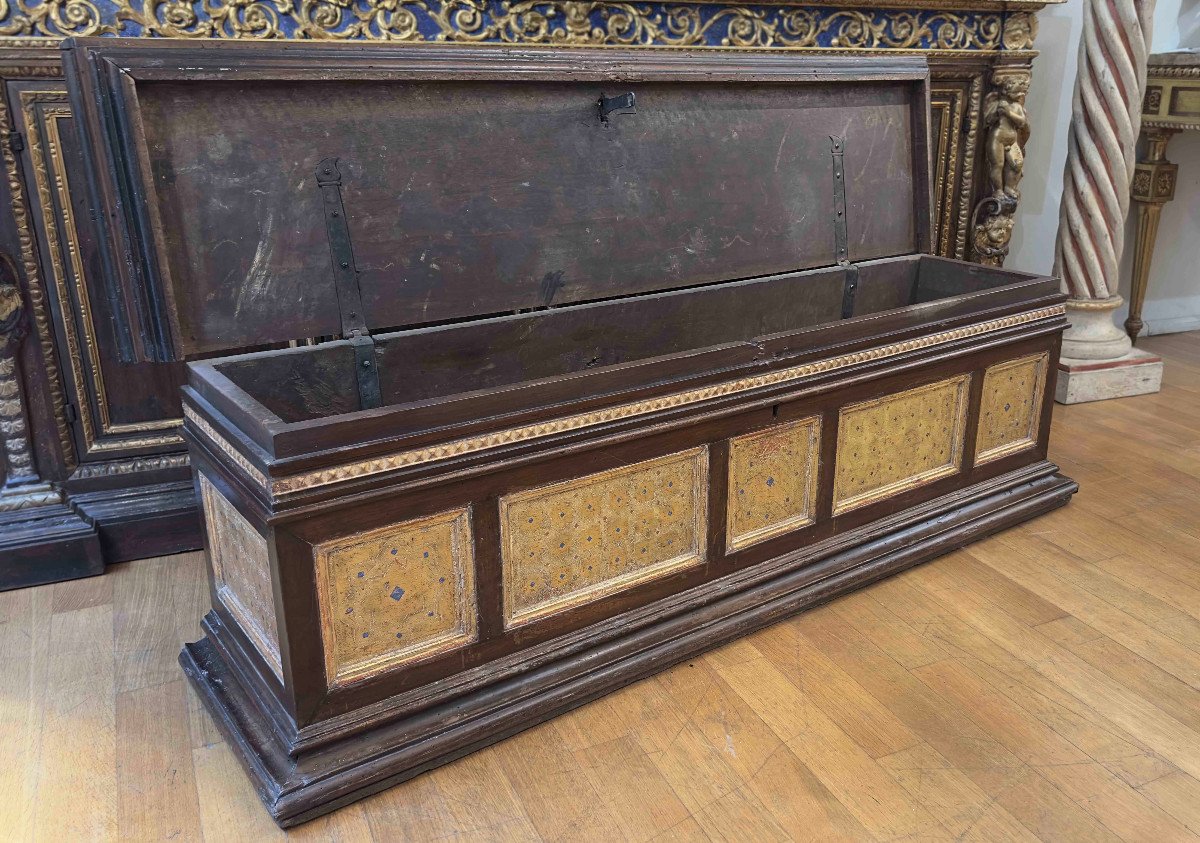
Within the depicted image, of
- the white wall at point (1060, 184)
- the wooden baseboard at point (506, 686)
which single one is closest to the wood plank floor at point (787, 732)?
the wooden baseboard at point (506, 686)

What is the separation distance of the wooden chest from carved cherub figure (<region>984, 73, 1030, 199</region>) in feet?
3.50

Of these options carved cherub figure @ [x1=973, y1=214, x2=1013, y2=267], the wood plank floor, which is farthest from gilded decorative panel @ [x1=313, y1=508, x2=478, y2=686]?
carved cherub figure @ [x1=973, y1=214, x2=1013, y2=267]

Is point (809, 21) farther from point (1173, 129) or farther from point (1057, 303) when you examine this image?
point (1173, 129)

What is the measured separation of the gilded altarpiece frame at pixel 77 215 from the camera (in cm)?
238

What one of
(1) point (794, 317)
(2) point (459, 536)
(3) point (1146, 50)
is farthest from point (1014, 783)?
(3) point (1146, 50)

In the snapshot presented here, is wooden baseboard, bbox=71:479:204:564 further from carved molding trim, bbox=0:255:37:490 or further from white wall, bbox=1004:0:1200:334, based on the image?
white wall, bbox=1004:0:1200:334

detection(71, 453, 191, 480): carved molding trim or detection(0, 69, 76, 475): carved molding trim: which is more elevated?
detection(0, 69, 76, 475): carved molding trim

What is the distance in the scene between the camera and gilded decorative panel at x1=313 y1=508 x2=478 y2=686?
1.70 metres

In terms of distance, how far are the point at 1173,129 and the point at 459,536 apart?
12.4 feet

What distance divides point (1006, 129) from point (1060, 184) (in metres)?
0.84

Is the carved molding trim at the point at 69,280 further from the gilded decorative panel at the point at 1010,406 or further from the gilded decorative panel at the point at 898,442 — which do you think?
the gilded decorative panel at the point at 1010,406

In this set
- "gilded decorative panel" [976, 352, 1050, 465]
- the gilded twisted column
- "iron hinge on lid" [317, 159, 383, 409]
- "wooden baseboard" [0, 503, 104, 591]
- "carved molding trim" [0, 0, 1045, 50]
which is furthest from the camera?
the gilded twisted column

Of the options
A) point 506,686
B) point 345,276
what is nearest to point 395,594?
point 506,686

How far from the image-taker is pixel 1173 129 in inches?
161
